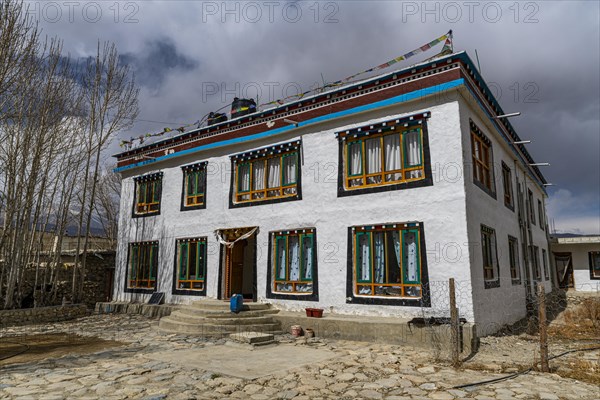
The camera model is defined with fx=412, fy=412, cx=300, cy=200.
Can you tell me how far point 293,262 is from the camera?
12.8 meters

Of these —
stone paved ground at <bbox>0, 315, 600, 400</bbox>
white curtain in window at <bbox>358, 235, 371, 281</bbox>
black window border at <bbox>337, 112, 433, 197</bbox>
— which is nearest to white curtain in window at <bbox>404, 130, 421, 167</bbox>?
black window border at <bbox>337, 112, 433, 197</bbox>

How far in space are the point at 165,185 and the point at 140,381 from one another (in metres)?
11.4

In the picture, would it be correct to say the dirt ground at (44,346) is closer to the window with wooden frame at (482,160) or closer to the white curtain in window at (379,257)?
the white curtain in window at (379,257)

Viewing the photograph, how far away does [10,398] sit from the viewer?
5785mm

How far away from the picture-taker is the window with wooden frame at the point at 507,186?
14.2 metres

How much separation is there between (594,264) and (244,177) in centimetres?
2045

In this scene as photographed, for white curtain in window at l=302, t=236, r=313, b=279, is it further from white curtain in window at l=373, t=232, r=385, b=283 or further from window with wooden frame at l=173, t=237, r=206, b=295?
window with wooden frame at l=173, t=237, r=206, b=295

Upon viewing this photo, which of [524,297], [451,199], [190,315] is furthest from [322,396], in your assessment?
[524,297]

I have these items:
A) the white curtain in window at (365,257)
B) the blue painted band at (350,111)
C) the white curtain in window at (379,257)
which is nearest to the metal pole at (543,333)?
the white curtain in window at (379,257)

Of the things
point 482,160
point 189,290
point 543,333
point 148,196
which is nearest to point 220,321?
point 189,290

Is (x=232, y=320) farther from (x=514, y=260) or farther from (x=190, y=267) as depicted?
(x=514, y=260)

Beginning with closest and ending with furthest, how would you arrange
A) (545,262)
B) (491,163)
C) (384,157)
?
1. (384,157)
2. (491,163)
3. (545,262)

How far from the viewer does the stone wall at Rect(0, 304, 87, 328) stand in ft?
45.0

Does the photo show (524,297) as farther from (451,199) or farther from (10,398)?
(10,398)
